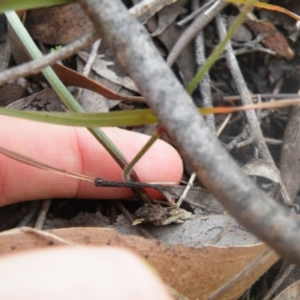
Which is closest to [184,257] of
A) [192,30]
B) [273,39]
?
[192,30]

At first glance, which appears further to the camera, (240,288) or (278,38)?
(278,38)

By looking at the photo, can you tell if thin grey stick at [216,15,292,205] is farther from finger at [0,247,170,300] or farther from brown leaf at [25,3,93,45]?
finger at [0,247,170,300]

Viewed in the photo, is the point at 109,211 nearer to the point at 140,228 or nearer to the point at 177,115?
the point at 140,228

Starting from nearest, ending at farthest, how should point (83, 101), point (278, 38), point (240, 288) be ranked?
point (240, 288)
point (83, 101)
point (278, 38)

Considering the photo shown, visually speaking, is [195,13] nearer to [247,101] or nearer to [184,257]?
[247,101]

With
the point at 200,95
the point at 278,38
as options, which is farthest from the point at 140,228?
the point at 278,38

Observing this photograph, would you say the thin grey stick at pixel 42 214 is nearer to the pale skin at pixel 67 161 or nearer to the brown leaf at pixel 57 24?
the pale skin at pixel 67 161

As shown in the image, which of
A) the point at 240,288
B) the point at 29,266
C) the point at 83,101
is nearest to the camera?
the point at 29,266
